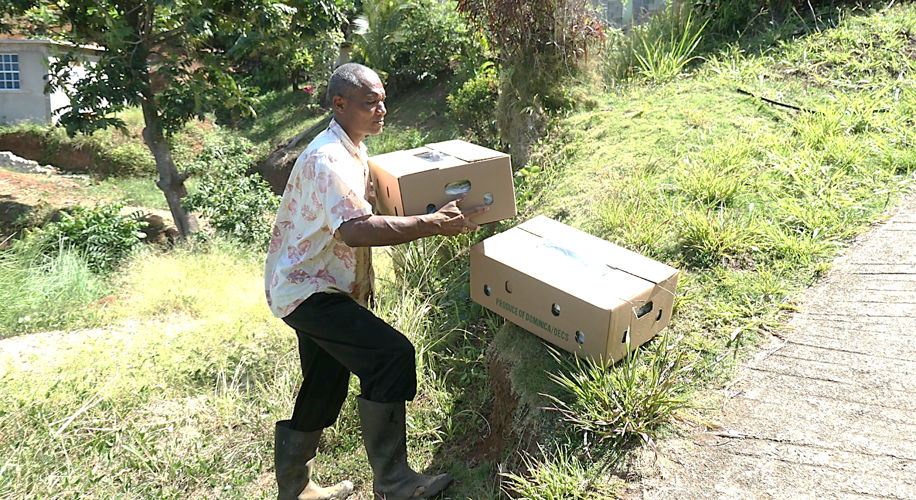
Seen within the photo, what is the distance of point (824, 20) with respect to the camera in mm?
7129

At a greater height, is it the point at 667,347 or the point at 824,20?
the point at 824,20

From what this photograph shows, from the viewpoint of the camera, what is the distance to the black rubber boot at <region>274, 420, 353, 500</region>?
296cm

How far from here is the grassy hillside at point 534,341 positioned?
288 centimetres

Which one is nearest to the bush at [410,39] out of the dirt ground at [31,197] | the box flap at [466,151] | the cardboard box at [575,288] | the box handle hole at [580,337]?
the dirt ground at [31,197]

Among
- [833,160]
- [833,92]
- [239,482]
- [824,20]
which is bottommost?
[239,482]

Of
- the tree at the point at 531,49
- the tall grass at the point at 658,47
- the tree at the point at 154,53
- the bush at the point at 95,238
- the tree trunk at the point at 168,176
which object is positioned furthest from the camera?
the tree trunk at the point at 168,176

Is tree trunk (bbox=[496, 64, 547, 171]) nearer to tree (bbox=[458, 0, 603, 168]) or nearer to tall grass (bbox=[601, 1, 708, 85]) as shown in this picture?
tree (bbox=[458, 0, 603, 168])

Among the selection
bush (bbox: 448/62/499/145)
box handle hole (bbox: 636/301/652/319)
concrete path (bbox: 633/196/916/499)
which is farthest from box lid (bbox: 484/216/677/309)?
bush (bbox: 448/62/499/145)

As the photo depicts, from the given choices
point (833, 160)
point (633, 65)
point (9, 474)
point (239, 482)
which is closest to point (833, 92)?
point (833, 160)

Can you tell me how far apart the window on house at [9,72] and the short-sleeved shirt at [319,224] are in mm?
18004

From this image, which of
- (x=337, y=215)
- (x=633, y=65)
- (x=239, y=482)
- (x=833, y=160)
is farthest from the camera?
(x=633, y=65)

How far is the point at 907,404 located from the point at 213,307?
4.77m

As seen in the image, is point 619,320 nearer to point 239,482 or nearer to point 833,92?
point 239,482

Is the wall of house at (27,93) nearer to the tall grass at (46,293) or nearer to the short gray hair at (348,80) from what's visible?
the tall grass at (46,293)
